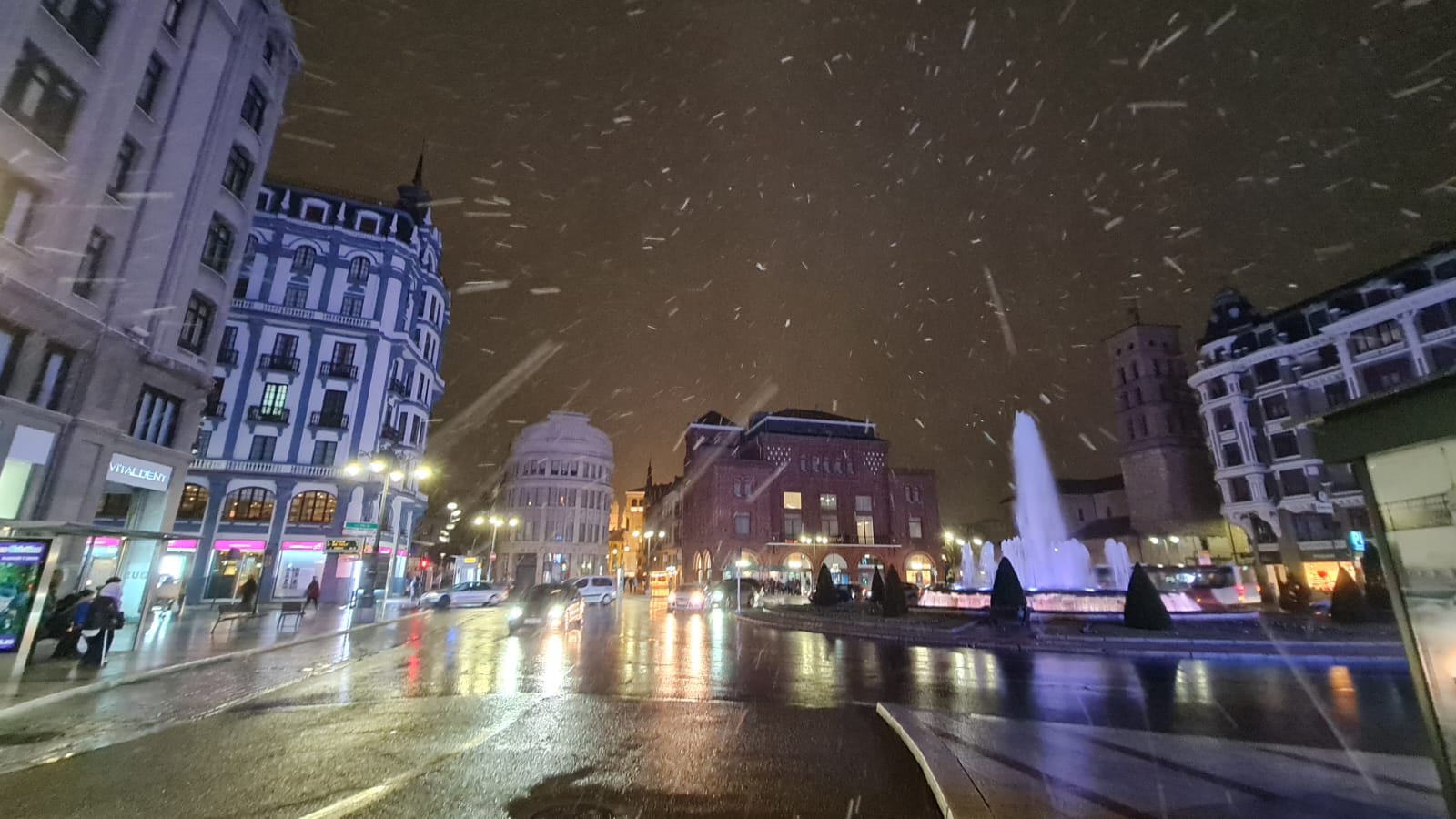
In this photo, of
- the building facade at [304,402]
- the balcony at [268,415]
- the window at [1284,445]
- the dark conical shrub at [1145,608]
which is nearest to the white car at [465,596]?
the building facade at [304,402]

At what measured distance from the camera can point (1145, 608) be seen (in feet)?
62.6

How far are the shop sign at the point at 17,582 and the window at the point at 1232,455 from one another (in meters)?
65.7

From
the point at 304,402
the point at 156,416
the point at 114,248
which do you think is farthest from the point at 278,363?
the point at 114,248

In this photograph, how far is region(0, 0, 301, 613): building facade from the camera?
16.2 m

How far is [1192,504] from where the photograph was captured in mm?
58094

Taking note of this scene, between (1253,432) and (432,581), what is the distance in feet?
251

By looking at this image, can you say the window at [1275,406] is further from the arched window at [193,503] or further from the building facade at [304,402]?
the arched window at [193,503]

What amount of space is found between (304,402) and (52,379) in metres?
21.7

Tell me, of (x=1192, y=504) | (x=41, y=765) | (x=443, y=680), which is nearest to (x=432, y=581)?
(x=443, y=680)

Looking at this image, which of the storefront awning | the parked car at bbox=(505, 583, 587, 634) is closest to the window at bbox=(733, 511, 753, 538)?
the parked car at bbox=(505, 583, 587, 634)

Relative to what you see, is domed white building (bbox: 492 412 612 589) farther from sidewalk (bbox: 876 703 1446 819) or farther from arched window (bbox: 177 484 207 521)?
sidewalk (bbox: 876 703 1446 819)

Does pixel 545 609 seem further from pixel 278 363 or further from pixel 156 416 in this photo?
pixel 278 363

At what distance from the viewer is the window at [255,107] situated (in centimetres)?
2512

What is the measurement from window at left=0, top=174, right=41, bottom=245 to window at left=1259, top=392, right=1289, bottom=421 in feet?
219
